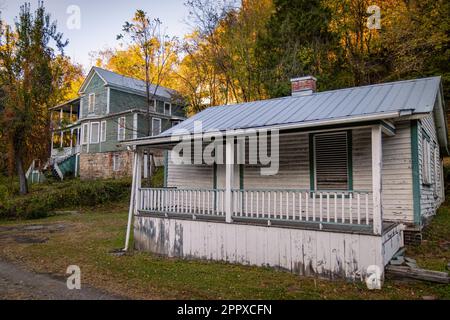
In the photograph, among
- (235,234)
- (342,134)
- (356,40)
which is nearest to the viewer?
(235,234)

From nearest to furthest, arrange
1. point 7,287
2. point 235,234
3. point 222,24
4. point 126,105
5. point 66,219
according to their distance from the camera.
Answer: point 7,287, point 235,234, point 66,219, point 222,24, point 126,105

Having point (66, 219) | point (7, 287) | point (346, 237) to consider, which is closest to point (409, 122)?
point (346, 237)

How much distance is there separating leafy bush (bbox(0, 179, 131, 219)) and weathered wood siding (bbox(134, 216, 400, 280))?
10294 millimetres

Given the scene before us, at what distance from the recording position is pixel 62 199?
61.4 ft

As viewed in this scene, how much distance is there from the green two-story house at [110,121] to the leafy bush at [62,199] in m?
4.71

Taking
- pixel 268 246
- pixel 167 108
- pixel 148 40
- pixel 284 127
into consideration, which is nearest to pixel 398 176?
pixel 284 127

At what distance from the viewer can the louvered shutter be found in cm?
879

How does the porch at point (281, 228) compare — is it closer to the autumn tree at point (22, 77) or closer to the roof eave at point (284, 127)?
the roof eave at point (284, 127)

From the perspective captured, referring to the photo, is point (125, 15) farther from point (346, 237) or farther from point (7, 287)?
point (346, 237)

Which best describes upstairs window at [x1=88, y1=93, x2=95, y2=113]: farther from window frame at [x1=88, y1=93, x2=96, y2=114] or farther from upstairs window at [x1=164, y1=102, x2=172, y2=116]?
upstairs window at [x1=164, y1=102, x2=172, y2=116]

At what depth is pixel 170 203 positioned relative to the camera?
891 centimetres

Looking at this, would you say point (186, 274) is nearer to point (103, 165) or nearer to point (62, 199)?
point (62, 199)

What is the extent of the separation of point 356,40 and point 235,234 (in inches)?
666

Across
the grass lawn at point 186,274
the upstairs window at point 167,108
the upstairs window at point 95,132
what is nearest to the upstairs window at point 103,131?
the upstairs window at point 95,132
